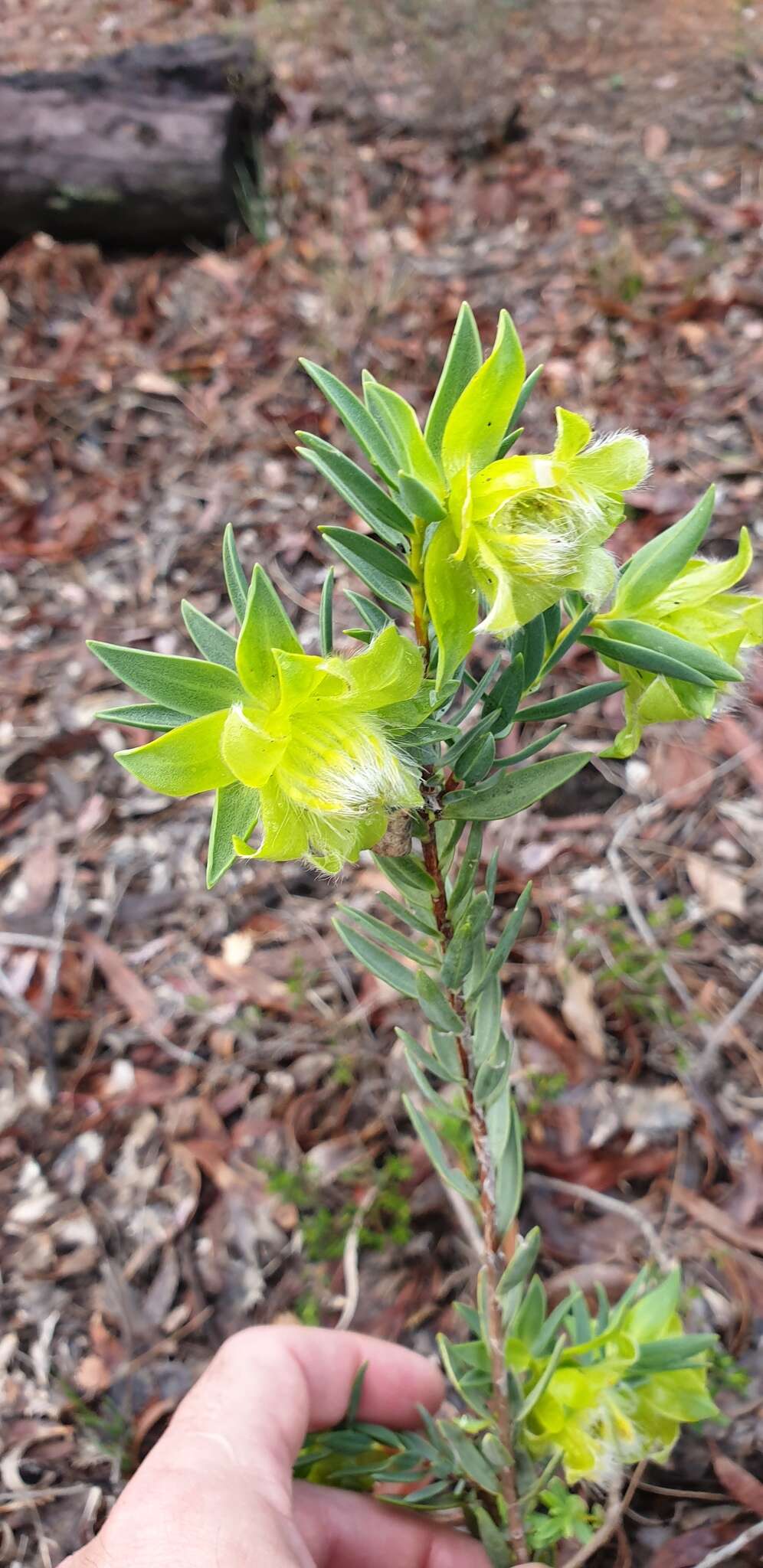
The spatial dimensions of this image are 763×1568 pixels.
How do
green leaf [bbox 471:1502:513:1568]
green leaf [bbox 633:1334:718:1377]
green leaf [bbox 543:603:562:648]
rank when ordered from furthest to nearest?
1. green leaf [bbox 471:1502:513:1568]
2. green leaf [bbox 633:1334:718:1377]
3. green leaf [bbox 543:603:562:648]

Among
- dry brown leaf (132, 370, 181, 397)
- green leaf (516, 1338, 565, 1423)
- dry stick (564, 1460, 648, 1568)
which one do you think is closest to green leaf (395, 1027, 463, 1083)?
green leaf (516, 1338, 565, 1423)

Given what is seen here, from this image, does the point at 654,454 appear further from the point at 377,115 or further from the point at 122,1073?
the point at 377,115

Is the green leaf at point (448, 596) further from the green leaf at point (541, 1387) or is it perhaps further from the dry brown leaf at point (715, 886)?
the dry brown leaf at point (715, 886)

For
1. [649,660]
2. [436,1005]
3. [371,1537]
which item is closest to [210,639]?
[649,660]

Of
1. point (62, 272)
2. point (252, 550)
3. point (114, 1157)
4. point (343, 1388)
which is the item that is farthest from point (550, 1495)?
point (62, 272)

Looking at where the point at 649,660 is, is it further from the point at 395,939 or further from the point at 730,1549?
the point at 730,1549

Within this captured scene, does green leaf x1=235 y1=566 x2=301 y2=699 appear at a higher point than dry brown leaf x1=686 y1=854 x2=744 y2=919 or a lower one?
higher

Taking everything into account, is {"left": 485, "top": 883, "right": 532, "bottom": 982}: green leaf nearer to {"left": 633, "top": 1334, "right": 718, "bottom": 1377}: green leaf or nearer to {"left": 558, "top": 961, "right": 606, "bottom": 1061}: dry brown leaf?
{"left": 633, "top": 1334, "right": 718, "bottom": 1377}: green leaf
